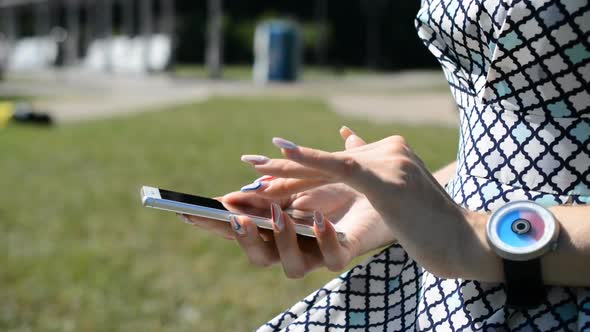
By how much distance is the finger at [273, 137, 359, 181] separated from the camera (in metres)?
1.12

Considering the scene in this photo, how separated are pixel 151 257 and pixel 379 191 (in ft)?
13.2

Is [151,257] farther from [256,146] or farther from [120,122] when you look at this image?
[120,122]

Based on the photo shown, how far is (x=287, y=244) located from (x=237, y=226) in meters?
0.09

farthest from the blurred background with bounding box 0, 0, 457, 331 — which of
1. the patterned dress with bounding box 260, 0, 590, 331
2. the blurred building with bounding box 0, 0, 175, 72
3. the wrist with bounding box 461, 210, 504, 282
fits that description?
the wrist with bounding box 461, 210, 504, 282

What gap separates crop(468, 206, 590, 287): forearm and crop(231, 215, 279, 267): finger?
37 cm

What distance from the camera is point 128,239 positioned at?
5.35 meters

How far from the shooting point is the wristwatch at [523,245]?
3.74ft

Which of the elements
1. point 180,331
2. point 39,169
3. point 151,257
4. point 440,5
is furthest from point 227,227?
point 39,169

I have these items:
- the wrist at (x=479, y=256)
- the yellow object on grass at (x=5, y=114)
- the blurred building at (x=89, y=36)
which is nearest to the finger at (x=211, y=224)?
the wrist at (x=479, y=256)

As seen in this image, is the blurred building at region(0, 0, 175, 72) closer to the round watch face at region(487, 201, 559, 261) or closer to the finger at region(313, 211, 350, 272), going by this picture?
the finger at region(313, 211, 350, 272)

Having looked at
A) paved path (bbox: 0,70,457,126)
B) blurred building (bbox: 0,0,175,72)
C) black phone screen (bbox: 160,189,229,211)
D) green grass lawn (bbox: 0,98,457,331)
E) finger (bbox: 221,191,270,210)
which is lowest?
blurred building (bbox: 0,0,175,72)

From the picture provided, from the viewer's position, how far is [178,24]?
119 ft

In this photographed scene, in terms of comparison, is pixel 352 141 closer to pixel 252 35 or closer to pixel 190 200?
pixel 190 200

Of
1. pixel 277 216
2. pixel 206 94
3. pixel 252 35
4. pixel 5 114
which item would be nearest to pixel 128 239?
pixel 277 216
